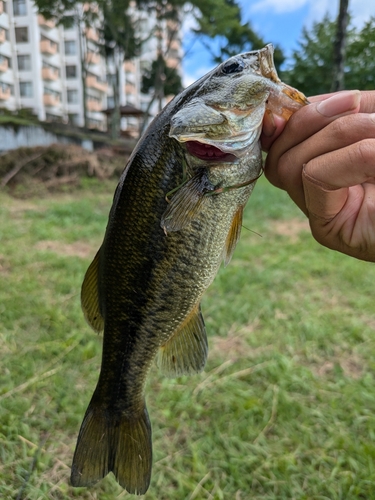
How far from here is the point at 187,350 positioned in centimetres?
162

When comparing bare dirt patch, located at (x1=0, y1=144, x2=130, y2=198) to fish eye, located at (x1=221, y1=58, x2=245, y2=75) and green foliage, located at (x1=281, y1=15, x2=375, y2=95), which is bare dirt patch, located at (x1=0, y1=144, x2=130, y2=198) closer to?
green foliage, located at (x1=281, y1=15, x2=375, y2=95)

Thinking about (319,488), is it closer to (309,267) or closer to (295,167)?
(295,167)

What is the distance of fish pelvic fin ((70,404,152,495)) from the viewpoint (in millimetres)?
1509

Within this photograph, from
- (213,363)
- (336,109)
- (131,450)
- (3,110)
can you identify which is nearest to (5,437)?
(131,450)

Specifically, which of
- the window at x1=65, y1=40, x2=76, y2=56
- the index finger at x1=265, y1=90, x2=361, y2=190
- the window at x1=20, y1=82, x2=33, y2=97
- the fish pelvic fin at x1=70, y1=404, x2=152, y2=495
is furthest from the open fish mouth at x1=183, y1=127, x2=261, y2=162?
the window at x1=65, y1=40, x2=76, y2=56

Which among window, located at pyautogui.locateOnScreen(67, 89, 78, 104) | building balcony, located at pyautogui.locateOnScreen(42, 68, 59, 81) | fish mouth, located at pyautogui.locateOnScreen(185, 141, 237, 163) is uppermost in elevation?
fish mouth, located at pyautogui.locateOnScreen(185, 141, 237, 163)

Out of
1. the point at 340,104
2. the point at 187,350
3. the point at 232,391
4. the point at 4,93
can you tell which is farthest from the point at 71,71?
the point at 340,104

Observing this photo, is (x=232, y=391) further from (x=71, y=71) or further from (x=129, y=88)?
(x=129, y=88)

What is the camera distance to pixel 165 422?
2.68 meters

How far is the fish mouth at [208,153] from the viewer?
1310 millimetres

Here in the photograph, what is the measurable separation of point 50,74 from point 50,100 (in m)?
2.48

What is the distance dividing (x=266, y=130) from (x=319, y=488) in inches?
76.6

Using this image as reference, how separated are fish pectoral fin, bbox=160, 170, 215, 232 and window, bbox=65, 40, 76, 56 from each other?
43848mm

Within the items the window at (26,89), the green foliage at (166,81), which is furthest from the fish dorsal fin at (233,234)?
the green foliage at (166,81)
